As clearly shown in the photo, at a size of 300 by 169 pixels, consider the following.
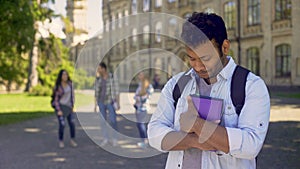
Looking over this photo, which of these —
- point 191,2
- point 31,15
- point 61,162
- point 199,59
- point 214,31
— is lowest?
point 61,162

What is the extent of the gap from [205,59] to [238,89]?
0.71 feet

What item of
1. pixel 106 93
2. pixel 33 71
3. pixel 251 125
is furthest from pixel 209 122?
pixel 33 71

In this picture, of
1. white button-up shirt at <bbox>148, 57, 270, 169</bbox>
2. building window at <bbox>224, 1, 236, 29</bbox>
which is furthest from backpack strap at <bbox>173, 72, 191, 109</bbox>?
building window at <bbox>224, 1, 236, 29</bbox>

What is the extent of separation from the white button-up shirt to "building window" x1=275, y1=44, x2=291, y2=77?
111 ft

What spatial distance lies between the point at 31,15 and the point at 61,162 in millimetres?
7857

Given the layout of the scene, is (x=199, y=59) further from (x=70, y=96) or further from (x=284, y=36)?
(x=284, y=36)

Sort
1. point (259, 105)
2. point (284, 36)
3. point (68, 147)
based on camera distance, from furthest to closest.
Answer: point (284, 36) → point (68, 147) → point (259, 105)

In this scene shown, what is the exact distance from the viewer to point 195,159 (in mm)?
2143

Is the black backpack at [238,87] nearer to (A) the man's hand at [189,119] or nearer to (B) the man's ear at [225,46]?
(B) the man's ear at [225,46]

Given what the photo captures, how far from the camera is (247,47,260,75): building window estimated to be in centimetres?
3803

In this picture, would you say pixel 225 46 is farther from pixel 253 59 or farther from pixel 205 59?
pixel 253 59

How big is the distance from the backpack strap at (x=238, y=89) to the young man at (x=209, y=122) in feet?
0.05

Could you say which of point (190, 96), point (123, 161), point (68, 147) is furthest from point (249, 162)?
point (68, 147)

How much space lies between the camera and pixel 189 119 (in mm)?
2020
